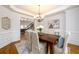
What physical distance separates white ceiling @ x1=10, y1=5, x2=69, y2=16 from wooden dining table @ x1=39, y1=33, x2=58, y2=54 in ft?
1.10

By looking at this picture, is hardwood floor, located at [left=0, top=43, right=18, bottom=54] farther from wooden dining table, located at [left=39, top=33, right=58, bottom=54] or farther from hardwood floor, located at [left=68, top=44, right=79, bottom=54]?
hardwood floor, located at [left=68, top=44, right=79, bottom=54]

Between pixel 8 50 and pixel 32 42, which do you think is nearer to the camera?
pixel 8 50

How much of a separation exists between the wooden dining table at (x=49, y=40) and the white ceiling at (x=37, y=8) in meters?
0.34

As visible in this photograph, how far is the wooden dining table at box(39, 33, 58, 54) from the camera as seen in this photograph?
4.98ft

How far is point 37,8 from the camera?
1484 mm

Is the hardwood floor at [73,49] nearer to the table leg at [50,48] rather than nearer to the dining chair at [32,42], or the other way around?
the table leg at [50,48]

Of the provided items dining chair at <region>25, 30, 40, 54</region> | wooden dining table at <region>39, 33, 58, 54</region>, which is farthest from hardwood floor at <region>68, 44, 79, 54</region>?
dining chair at <region>25, 30, 40, 54</region>

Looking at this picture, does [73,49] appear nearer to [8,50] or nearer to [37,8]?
[37,8]

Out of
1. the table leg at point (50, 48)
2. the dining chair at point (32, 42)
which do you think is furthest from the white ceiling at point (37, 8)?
the table leg at point (50, 48)

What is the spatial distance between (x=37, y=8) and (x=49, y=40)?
52 centimetres

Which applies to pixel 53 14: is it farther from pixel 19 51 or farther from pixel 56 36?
pixel 19 51

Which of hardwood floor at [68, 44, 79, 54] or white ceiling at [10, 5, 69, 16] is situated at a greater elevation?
white ceiling at [10, 5, 69, 16]

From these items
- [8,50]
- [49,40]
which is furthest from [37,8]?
[8,50]

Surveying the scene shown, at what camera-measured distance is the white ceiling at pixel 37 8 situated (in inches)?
57.9
